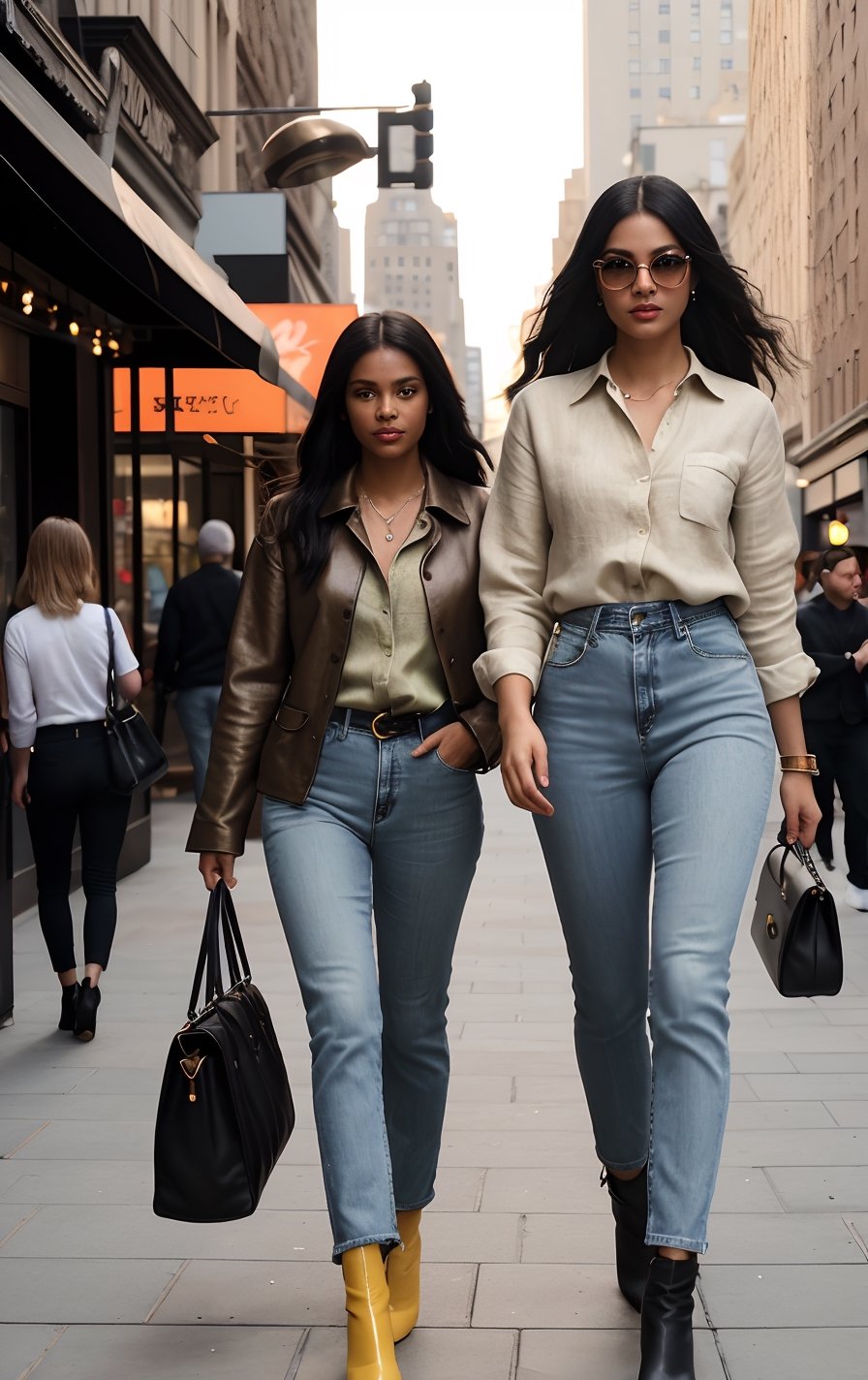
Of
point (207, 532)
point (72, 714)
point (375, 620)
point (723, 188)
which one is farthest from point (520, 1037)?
point (723, 188)

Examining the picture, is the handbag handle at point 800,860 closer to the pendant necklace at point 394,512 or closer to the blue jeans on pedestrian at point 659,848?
the blue jeans on pedestrian at point 659,848

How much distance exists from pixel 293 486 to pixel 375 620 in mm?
383

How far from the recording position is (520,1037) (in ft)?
19.8

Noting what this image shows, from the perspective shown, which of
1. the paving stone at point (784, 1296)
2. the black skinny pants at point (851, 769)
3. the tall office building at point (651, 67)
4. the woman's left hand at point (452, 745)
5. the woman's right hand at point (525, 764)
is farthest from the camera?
the tall office building at point (651, 67)

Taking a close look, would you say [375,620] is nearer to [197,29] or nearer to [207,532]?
[207,532]

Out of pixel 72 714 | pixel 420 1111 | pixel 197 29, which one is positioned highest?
pixel 197 29

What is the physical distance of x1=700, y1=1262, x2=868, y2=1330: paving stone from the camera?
3.42 m

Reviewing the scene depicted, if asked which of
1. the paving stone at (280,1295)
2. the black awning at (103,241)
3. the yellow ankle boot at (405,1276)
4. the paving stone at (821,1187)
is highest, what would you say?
the black awning at (103,241)

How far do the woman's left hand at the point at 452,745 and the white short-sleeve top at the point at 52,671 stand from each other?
11.1ft

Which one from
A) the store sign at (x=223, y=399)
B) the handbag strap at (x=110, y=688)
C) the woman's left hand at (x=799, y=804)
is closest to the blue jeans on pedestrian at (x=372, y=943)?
the woman's left hand at (x=799, y=804)

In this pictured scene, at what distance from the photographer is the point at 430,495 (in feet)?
11.2

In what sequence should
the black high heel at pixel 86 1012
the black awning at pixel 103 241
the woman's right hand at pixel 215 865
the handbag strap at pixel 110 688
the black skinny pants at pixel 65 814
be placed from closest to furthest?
the woman's right hand at pixel 215 865
the black awning at pixel 103 241
the black high heel at pixel 86 1012
the black skinny pants at pixel 65 814
the handbag strap at pixel 110 688

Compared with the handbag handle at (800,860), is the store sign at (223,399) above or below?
above

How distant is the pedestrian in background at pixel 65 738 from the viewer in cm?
629
